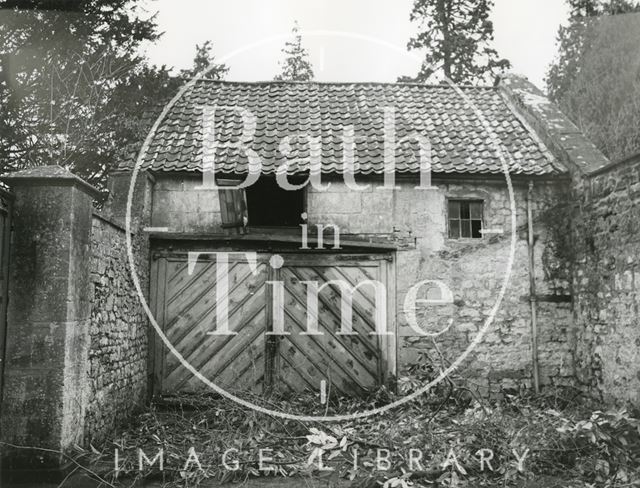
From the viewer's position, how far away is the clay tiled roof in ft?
28.2

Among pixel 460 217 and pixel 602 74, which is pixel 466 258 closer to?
pixel 460 217

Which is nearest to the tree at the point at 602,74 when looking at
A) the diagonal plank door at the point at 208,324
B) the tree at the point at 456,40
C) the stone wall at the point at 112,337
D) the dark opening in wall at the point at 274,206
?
the tree at the point at 456,40

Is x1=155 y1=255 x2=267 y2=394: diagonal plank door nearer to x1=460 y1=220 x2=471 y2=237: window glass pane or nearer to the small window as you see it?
the small window

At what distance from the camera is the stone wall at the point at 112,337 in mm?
5898

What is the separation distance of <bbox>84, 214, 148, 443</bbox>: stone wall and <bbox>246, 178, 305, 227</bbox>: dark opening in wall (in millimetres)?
2609

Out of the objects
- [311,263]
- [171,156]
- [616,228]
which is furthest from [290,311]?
[616,228]

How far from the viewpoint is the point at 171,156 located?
865 centimetres

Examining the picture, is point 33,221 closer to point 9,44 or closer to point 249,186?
point 249,186

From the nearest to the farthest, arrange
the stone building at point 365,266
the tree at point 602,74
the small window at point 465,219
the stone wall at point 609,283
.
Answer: the stone wall at point 609,283, the stone building at point 365,266, the small window at point 465,219, the tree at point 602,74

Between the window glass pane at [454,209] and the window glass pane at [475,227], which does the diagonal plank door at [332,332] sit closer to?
the window glass pane at [454,209]

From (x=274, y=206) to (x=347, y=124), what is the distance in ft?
6.64

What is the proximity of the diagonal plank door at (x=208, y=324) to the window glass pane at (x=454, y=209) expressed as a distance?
3149mm

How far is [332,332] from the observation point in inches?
331

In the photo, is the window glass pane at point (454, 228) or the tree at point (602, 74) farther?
the tree at point (602, 74)
